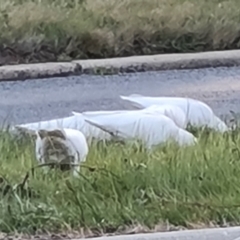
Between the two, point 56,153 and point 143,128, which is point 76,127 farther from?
point 56,153

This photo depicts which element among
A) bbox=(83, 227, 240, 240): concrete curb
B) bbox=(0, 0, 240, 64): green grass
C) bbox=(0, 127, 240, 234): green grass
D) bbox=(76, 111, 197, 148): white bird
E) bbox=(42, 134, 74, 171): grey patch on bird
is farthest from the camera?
bbox=(0, 0, 240, 64): green grass

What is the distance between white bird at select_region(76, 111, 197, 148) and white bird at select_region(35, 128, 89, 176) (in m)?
0.43

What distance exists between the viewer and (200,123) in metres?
4.93

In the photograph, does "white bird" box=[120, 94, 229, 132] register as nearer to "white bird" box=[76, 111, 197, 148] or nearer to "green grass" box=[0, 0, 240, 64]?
"white bird" box=[76, 111, 197, 148]

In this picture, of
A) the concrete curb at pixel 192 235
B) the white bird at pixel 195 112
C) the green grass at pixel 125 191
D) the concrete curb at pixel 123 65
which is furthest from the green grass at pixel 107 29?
the concrete curb at pixel 192 235

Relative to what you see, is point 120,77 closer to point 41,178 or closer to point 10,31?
point 10,31

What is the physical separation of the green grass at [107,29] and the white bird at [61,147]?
318 cm

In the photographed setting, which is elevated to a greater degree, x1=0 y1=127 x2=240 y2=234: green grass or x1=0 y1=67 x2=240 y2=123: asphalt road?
x1=0 y1=67 x2=240 y2=123: asphalt road

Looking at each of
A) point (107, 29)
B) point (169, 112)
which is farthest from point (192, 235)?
point (107, 29)

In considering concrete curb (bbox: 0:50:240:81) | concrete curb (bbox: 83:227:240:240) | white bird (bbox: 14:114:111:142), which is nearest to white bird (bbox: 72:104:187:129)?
white bird (bbox: 14:114:111:142)

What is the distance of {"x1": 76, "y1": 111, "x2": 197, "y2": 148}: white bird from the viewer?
450 cm

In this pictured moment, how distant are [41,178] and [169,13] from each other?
4.35 m

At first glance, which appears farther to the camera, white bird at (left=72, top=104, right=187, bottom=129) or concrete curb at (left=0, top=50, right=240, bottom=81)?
concrete curb at (left=0, top=50, right=240, bottom=81)

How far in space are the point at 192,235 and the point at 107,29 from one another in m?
4.50
